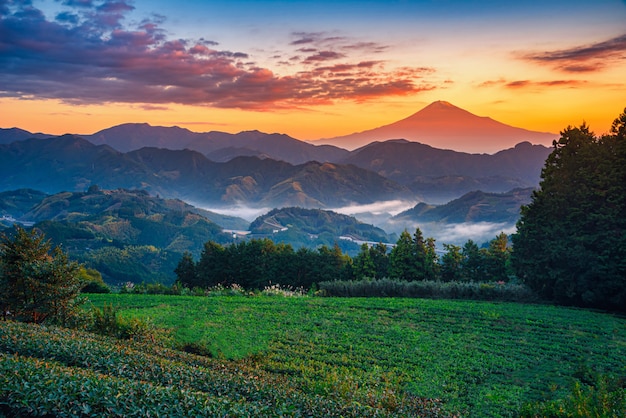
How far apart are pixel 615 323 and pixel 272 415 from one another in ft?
54.1

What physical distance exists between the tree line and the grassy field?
13612mm

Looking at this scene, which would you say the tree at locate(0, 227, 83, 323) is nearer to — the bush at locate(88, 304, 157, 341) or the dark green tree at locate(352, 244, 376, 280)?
the bush at locate(88, 304, 157, 341)

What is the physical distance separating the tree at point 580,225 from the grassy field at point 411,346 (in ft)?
7.03

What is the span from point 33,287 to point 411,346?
12.0 meters

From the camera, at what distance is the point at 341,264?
41375 mm

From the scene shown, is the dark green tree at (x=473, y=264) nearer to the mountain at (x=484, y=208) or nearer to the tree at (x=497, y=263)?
the tree at (x=497, y=263)

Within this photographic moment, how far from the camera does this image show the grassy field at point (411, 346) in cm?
1091

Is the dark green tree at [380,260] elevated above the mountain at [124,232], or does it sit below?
above

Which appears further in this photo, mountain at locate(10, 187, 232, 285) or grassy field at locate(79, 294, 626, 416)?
mountain at locate(10, 187, 232, 285)

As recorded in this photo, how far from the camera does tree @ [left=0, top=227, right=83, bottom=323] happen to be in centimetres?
1405

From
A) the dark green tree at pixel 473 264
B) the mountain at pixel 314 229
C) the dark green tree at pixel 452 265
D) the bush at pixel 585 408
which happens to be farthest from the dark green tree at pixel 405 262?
the mountain at pixel 314 229

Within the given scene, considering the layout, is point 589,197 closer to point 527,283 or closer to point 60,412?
point 527,283

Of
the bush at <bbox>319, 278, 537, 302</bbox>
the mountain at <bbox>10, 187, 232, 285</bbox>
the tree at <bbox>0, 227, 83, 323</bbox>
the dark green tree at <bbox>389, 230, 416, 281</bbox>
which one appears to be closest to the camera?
the tree at <bbox>0, 227, 83, 323</bbox>

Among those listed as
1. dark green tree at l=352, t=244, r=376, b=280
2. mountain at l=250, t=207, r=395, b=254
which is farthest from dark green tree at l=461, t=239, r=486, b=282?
mountain at l=250, t=207, r=395, b=254
